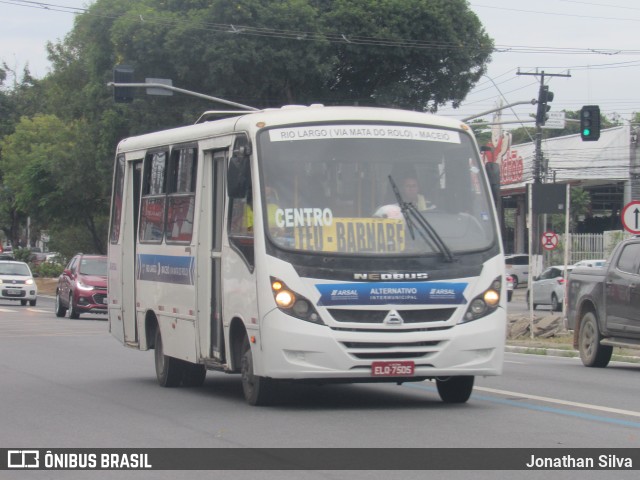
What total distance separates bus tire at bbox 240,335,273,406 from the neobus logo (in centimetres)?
139

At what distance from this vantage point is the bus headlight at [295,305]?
36.6 ft

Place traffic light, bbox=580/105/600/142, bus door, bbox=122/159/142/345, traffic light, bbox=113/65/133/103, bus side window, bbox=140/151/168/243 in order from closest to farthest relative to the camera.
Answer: bus side window, bbox=140/151/168/243
bus door, bbox=122/159/142/345
traffic light, bbox=580/105/600/142
traffic light, bbox=113/65/133/103

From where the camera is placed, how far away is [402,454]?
8906mm

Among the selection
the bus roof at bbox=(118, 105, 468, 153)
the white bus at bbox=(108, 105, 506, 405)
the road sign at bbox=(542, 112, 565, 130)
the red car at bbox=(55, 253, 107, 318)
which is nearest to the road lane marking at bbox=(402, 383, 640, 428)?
the white bus at bbox=(108, 105, 506, 405)

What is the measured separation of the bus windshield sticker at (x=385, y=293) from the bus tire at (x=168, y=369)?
162 inches

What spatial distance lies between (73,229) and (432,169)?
5884 centimetres

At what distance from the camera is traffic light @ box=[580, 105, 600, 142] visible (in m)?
32.0

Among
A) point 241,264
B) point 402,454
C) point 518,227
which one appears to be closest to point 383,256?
point 241,264

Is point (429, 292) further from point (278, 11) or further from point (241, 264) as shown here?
point (278, 11)

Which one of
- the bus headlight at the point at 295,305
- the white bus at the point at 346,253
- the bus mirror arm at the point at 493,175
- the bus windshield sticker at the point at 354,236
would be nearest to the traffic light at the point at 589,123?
the bus mirror arm at the point at 493,175

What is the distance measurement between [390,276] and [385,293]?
0.19m

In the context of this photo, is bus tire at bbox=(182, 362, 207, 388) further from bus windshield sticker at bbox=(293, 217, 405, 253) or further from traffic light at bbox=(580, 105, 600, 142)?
traffic light at bbox=(580, 105, 600, 142)

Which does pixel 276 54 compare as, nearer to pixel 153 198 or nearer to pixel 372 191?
pixel 153 198

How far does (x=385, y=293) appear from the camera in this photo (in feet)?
36.8
